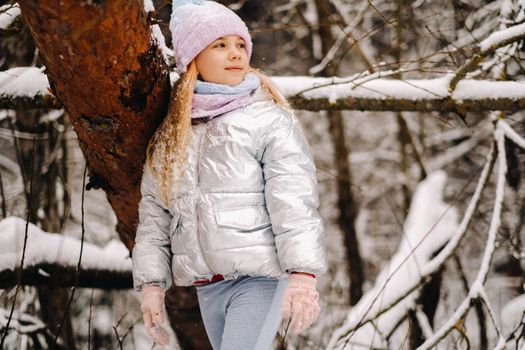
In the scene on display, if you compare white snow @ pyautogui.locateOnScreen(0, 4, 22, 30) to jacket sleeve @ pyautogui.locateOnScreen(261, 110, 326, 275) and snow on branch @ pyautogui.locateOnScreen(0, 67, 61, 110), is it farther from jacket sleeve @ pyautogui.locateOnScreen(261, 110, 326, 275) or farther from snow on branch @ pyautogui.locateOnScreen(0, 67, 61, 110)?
jacket sleeve @ pyautogui.locateOnScreen(261, 110, 326, 275)

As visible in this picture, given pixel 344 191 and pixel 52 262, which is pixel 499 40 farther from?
pixel 344 191

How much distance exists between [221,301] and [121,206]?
2.29 ft

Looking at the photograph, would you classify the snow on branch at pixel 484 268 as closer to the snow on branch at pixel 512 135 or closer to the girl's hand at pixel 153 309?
the snow on branch at pixel 512 135

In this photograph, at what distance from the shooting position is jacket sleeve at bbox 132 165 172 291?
6.30 ft

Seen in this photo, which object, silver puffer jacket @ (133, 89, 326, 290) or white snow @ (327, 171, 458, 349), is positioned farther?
white snow @ (327, 171, 458, 349)

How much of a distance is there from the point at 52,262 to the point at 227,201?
1569mm

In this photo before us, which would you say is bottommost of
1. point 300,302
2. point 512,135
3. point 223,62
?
point 300,302

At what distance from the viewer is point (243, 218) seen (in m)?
1.83

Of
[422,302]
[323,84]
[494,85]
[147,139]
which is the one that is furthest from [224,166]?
[422,302]

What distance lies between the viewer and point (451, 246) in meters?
3.22

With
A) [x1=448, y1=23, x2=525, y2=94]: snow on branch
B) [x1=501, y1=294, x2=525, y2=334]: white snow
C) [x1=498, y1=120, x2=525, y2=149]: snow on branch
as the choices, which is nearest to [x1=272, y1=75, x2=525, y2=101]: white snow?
[x1=448, y1=23, x2=525, y2=94]: snow on branch

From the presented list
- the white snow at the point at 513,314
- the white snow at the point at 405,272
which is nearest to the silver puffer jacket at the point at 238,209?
the white snow at the point at 405,272

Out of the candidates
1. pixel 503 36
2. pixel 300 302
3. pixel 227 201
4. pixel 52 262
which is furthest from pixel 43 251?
pixel 503 36

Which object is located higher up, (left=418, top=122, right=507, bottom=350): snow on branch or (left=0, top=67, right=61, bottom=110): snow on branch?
(left=0, top=67, right=61, bottom=110): snow on branch
